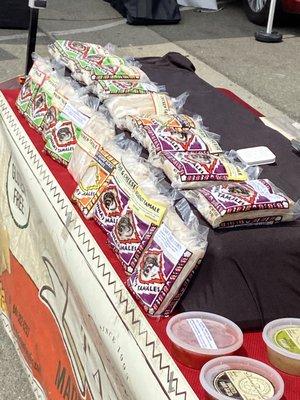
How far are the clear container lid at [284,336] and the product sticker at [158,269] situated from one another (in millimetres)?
236

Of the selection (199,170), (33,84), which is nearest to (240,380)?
(199,170)

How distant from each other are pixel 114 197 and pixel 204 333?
0.52 metres

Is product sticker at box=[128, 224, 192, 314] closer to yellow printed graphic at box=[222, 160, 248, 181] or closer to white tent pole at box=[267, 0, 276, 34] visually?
yellow printed graphic at box=[222, 160, 248, 181]

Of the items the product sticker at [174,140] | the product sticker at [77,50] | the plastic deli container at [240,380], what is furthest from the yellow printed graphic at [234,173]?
the product sticker at [77,50]

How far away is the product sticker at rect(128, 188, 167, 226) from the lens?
189 cm

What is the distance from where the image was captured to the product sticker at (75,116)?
98.1 inches

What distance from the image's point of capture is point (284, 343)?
1708 mm

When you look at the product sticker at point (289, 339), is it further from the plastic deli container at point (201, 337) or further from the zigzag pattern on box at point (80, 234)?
the zigzag pattern on box at point (80, 234)

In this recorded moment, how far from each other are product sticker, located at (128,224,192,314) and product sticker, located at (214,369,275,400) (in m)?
0.26

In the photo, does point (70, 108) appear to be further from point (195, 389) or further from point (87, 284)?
Result: point (195, 389)

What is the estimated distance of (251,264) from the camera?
184 centimetres

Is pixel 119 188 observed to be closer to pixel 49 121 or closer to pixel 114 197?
pixel 114 197

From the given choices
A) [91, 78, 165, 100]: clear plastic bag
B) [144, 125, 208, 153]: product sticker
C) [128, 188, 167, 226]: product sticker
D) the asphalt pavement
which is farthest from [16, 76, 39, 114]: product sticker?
the asphalt pavement

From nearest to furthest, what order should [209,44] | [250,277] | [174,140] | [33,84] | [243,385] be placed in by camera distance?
[243,385], [250,277], [174,140], [33,84], [209,44]
